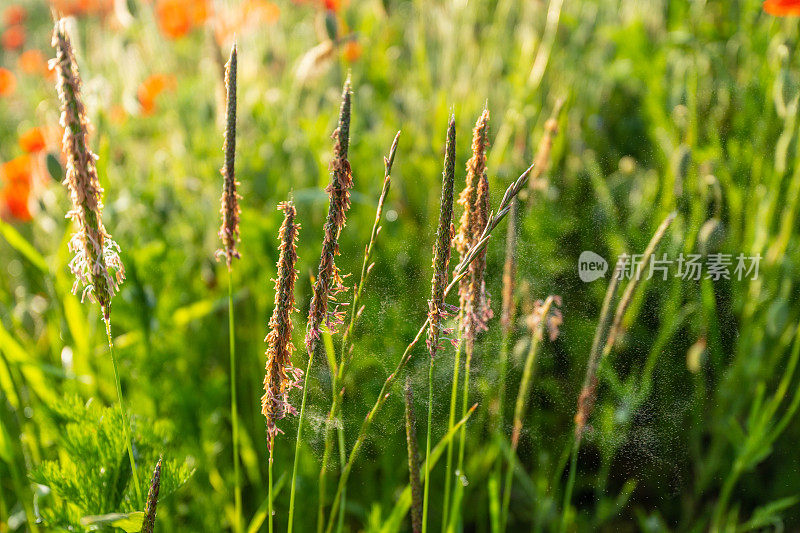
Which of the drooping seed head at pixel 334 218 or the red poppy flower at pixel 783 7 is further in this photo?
the red poppy flower at pixel 783 7

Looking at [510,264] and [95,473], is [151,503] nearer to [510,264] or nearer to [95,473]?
[95,473]

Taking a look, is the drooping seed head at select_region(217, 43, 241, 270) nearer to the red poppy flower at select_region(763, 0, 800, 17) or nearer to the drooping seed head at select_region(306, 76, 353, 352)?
the drooping seed head at select_region(306, 76, 353, 352)

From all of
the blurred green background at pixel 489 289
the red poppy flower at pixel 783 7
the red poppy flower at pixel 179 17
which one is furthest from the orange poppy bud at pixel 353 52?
the red poppy flower at pixel 783 7

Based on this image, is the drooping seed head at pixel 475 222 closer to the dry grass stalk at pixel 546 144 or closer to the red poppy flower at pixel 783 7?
the dry grass stalk at pixel 546 144

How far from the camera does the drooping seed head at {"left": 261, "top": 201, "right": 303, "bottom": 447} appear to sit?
334mm

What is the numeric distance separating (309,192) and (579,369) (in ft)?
1.47

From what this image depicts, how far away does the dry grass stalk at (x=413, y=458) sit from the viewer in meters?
0.44

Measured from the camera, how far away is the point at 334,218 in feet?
1.11

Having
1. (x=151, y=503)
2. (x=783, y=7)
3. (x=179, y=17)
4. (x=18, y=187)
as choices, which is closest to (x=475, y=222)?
(x=151, y=503)

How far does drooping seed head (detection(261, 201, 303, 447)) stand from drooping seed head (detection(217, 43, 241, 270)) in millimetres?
43

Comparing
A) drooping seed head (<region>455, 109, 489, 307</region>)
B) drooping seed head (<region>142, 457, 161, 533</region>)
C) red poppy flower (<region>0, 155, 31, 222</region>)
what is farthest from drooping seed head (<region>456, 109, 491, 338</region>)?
red poppy flower (<region>0, 155, 31, 222</region>)

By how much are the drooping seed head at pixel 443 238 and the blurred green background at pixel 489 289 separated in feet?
0.47

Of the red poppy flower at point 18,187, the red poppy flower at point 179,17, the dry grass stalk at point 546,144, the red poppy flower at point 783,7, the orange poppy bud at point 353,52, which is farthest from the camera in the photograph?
the red poppy flower at point 179,17

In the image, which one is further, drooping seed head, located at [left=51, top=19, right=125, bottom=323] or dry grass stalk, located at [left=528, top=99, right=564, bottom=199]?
dry grass stalk, located at [left=528, top=99, right=564, bottom=199]
